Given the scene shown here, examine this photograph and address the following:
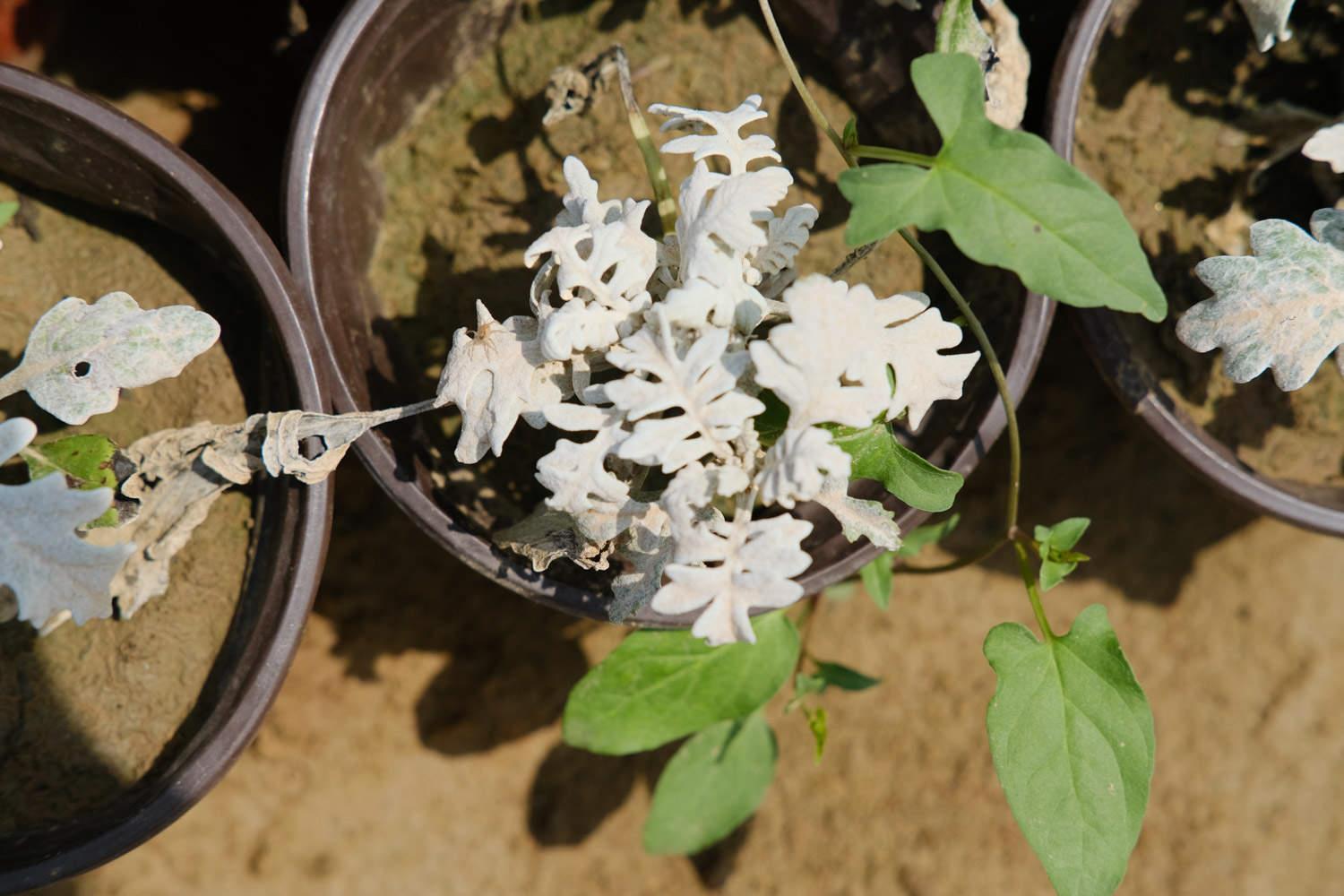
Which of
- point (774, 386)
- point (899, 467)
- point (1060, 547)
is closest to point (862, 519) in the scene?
point (899, 467)

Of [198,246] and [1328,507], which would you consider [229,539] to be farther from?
[1328,507]

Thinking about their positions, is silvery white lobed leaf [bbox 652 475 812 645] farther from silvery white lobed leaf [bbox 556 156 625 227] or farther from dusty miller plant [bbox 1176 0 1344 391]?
dusty miller plant [bbox 1176 0 1344 391]

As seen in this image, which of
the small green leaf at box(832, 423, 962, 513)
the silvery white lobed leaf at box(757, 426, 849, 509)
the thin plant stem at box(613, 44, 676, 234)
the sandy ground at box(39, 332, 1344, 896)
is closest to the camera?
the silvery white lobed leaf at box(757, 426, 849, 509)

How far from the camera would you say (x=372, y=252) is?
1044mm

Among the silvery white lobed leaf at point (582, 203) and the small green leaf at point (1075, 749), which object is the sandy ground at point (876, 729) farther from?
the silvery white lobed leaf at point (582, 203)

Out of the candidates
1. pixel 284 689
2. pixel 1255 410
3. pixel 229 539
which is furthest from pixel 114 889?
pixel 1255 410

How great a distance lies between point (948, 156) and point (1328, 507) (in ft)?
2.05

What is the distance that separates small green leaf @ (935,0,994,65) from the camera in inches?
33.7

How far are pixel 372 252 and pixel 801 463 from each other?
570mm

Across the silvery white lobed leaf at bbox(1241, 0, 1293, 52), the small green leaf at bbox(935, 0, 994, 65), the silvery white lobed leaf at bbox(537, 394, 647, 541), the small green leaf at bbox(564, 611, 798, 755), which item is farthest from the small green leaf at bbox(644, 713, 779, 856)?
the silvery white lobed leaf at bbox(1241, 0, 1293, 52)

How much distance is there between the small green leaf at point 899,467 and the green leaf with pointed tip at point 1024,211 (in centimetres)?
16

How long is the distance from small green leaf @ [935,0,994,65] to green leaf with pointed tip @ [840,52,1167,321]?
14cm

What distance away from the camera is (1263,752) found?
1488mm

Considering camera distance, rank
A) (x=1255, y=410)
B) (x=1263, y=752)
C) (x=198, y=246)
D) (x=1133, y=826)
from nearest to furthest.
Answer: (x=1133, y=826)
(x=198, y=246)
(x=1255, y=410)
(x=1263, y=752)
